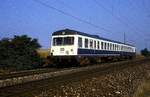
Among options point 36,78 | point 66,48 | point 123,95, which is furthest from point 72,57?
point 123,95

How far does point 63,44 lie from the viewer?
25203 millimetres

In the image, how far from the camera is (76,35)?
24.5 meters

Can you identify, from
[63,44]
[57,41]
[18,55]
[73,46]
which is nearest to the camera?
[73,46]

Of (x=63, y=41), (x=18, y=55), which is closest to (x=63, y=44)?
(x=63, y=41)

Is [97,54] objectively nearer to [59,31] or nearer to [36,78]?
[59,31]

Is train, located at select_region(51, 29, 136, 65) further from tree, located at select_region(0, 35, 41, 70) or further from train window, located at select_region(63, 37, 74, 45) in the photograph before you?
tree, located at select_region(0, 35, 41, 70)

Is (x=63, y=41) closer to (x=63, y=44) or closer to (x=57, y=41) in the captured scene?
(x=63, y=44)

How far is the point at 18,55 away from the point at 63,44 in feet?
15.0

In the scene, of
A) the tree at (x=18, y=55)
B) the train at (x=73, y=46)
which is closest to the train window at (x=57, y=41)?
the train at (x=73, y=46)

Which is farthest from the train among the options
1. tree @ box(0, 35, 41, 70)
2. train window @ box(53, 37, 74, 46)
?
tree @ box(0, 35, 41, 70)

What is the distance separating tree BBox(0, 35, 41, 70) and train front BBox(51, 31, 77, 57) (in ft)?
8.48

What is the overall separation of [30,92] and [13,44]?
2080 cm

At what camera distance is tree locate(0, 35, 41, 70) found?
81.5 feet

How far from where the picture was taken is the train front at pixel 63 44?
24500mm
